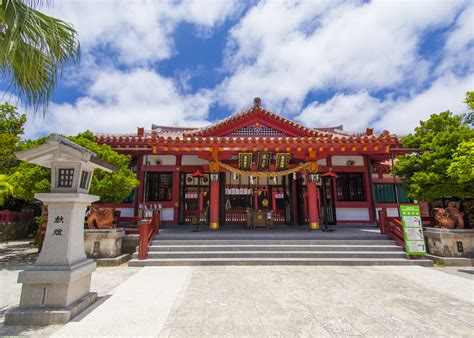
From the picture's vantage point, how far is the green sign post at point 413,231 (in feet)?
21.1

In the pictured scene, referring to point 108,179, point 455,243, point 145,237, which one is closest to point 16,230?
point 108,179

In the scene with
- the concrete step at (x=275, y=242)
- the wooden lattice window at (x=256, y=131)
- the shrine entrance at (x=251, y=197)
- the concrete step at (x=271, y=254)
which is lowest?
the concrete step at (x=271, y=254)

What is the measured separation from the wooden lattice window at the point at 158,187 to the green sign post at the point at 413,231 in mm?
8867

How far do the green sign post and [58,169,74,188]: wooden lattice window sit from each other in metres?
8.23

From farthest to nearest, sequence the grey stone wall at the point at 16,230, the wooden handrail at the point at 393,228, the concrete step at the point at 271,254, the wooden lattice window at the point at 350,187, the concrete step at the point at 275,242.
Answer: the grey stone wall at the point at 16,230
the wooden lattice window at the point at 350,187
the concrete step at the point at 275,242
the wooden handrail at the point at 393,228
the concrete step at the point at 271,254

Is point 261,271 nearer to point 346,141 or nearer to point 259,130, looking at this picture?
point 346,141

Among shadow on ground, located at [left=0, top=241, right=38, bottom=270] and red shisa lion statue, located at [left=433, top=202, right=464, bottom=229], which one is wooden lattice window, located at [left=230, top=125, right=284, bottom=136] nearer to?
red shisa lion statue, located at [left=433, top=202, right=464, bottom=229]

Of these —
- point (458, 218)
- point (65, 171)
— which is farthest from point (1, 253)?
point (458, 218)

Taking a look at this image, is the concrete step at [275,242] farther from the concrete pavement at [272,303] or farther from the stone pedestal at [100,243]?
the concrete pavement at [272,303]

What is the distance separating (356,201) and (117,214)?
10.5 m

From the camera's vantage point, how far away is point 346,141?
28.2 feet

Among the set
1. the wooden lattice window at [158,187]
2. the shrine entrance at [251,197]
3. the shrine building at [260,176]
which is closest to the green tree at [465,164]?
the shrine building at [260,176]

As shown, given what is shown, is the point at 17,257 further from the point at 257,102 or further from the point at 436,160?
the point at 436,160

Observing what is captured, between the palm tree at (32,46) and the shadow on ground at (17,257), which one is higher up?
the palm tree at (32,46)
